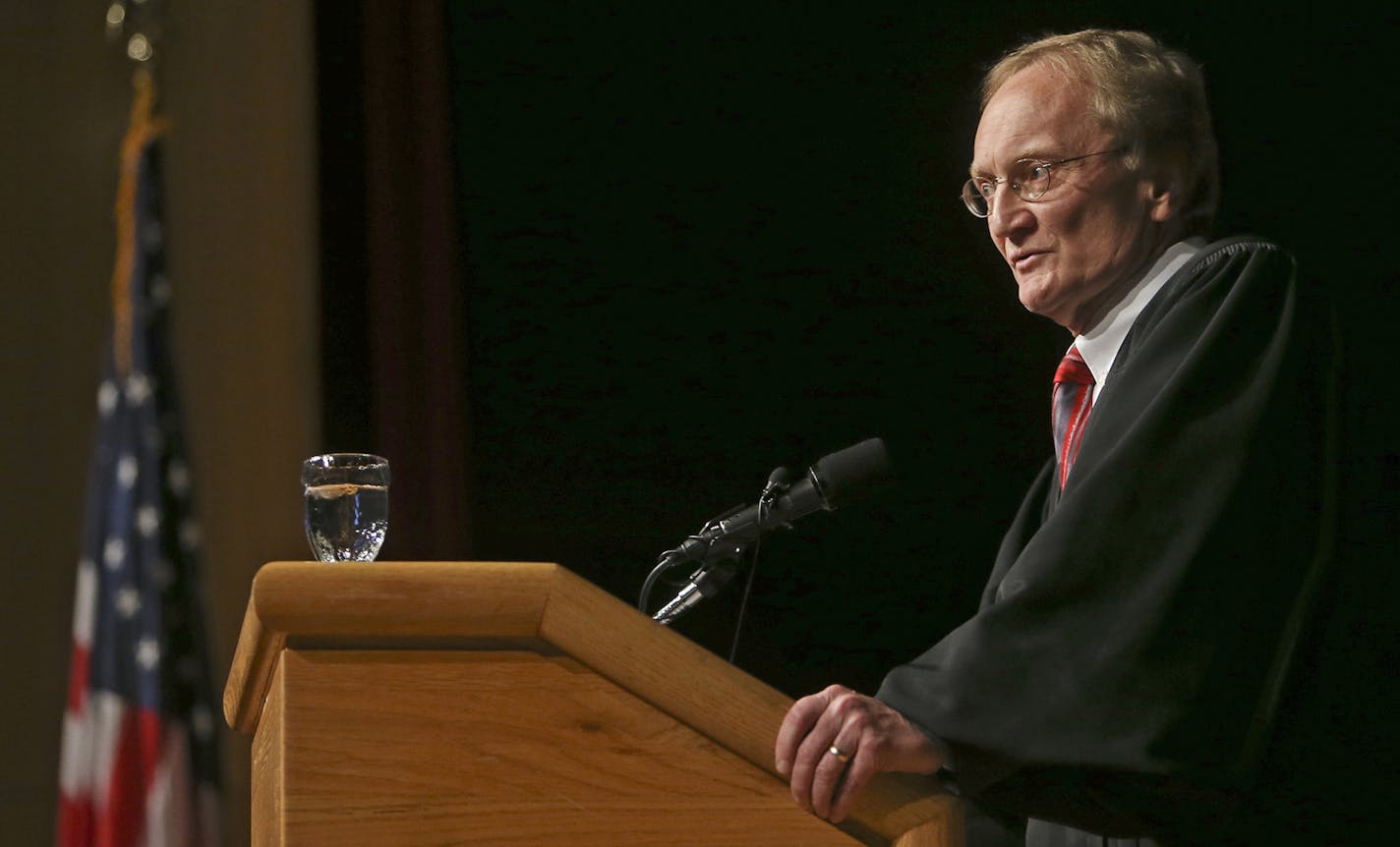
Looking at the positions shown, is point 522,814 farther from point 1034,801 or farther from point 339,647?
point 1034,801

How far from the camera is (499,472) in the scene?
11.6 feet

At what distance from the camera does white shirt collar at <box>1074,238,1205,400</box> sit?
179 cm

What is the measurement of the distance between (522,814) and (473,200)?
267 cm

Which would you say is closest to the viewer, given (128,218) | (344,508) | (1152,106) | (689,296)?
(344,508)

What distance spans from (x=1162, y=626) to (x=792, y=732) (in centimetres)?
36

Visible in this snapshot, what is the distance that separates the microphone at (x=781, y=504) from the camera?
1629 mm

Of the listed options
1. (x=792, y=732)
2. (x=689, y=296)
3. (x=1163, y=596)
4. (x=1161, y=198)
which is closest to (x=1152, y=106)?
(x=1161, y=198)

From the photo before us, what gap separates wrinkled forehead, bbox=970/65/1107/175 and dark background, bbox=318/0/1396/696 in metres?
1.55

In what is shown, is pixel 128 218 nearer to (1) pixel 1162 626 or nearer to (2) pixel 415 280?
(2) pixel 415 280

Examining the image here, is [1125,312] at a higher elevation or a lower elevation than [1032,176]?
lower

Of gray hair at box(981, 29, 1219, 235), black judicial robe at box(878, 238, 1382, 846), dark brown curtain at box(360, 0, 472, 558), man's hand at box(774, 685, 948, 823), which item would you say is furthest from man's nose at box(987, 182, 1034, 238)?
dark brown curtain at box(360, 0, 472, 558)

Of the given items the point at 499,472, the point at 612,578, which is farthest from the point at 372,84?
the point at 612,578

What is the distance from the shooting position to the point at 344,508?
4.56 ft

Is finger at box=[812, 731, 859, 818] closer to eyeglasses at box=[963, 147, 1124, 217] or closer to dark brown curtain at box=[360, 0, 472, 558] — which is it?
eyeglasses at box=[963, 147, 1124, 217]
